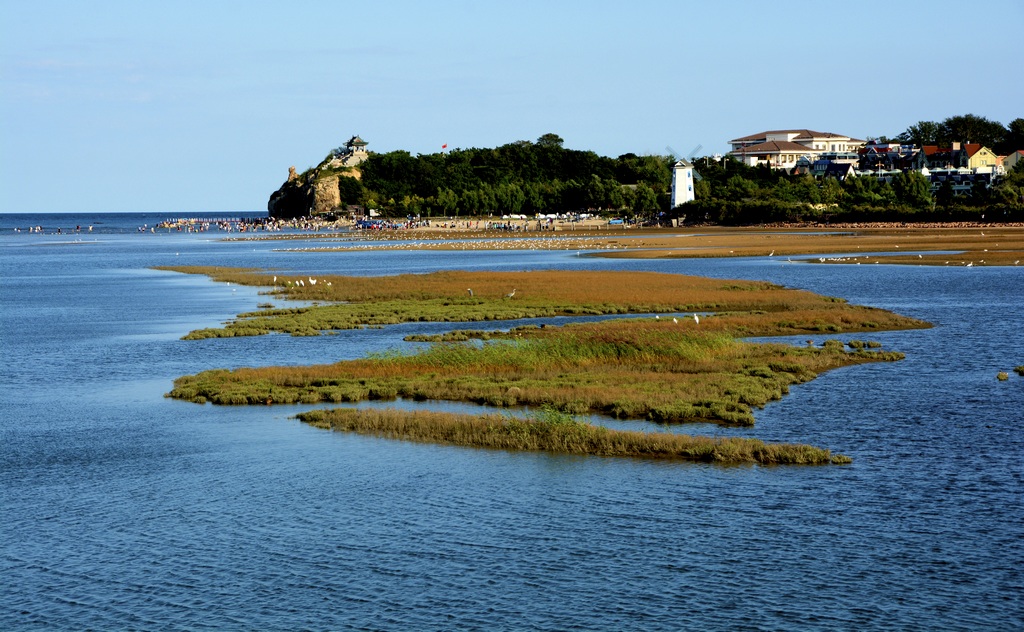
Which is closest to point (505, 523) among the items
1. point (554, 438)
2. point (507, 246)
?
point (554, 438)

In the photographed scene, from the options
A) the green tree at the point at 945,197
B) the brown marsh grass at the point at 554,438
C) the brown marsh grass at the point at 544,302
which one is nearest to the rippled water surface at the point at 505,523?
the brown marsh grass at the point at 554,438

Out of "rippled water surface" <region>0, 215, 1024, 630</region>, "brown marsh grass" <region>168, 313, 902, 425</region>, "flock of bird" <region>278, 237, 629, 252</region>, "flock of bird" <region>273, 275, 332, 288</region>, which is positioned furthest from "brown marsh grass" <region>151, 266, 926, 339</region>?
"flock of bird" <region>278, 237, 629, 252</region>

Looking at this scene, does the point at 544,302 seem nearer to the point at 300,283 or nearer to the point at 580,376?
the point at 300,283

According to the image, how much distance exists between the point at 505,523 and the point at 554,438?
7.37 meters

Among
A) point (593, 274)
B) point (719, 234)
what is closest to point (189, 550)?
point (593, 274)

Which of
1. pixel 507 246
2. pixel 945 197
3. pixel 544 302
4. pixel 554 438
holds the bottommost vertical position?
pixel 554 438

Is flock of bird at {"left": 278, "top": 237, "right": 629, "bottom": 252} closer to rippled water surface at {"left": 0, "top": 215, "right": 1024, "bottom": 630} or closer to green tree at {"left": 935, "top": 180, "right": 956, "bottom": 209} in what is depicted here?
green tree at {"left": 935, "top": 180, "right": 956, "bottom": 209}

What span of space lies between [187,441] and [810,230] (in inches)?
6445

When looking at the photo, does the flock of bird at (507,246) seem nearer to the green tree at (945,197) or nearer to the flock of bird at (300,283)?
the flock of bird at (300,283)

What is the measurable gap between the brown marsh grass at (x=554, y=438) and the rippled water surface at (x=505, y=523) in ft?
2.69

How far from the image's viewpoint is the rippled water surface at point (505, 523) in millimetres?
20750

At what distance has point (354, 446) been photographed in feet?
110

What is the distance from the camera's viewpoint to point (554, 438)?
32.8m

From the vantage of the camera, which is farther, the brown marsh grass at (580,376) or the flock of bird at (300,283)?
the flock of bird at (300,283)
